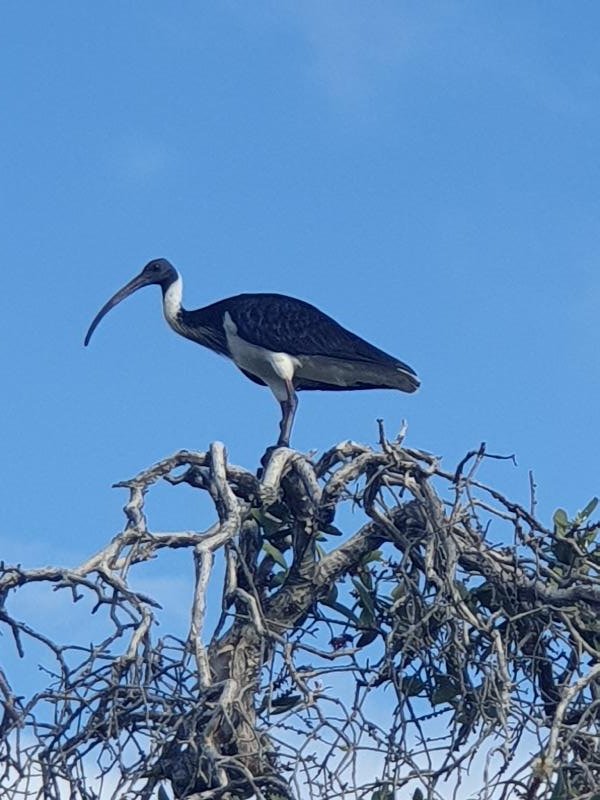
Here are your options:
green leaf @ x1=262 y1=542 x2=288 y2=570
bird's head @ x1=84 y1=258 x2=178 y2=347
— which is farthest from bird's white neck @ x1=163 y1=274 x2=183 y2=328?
green leaf @ x1=262 y1=542 x2=288 y2=570

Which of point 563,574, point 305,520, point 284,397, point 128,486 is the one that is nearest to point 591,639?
point 563,574

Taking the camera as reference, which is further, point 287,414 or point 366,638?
point 287,414

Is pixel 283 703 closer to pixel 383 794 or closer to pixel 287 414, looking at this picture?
pixel 383 794

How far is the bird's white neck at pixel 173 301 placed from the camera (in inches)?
394

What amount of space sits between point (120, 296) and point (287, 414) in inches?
83.4

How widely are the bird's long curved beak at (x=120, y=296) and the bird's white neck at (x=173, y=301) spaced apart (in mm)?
262

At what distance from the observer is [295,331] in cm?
916

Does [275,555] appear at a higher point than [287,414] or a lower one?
lower

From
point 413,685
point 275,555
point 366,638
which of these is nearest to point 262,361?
point 275,555

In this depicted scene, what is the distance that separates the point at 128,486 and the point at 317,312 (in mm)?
4951

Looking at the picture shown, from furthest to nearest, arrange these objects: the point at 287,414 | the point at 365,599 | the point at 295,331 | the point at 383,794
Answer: the point at 295,331
the point at 287,414
the point at 365,599
the point at 383,794

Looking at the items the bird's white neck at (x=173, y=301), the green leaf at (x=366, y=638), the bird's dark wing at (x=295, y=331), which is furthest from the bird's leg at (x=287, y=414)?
the green leaf at (x=366, y=638)

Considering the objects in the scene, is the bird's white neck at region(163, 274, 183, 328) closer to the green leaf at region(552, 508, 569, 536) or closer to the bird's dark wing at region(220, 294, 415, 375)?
the bird's dark wing at region(220, 294, 415, 375)

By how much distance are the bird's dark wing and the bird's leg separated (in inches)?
9.3
